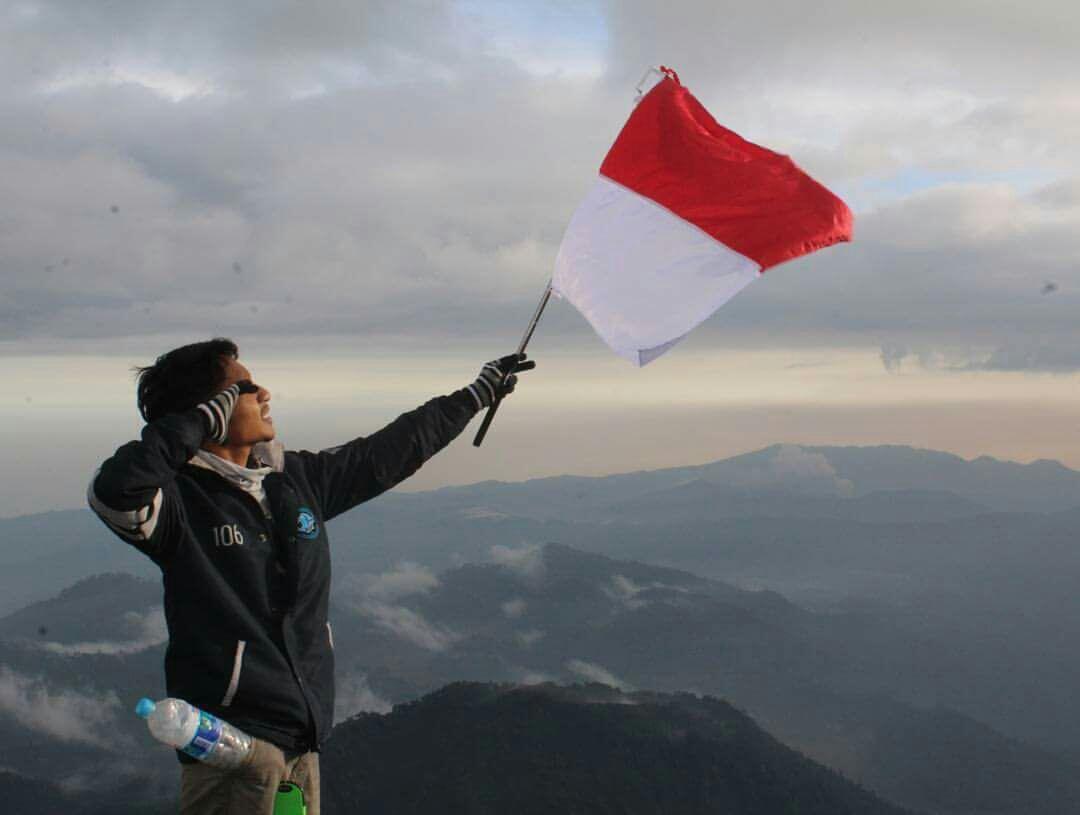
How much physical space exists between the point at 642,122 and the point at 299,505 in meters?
5.81

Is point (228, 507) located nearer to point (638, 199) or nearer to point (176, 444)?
point (176, 444)

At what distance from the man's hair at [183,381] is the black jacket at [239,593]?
478mm

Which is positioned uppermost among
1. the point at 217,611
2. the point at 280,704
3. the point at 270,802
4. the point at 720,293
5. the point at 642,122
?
the point at 642,122

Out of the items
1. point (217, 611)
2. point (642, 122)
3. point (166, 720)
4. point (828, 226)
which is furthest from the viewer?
point (642, 122)

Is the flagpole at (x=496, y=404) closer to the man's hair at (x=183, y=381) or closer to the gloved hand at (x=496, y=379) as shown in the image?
the gloved hand at (x=496, y=379)

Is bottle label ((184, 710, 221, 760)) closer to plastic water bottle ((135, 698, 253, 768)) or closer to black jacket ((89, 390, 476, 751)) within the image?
plastic water bottle ((135, 698, 253, 768))

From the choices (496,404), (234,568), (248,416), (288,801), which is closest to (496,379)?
(496,404)

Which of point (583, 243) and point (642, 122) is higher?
point (642, 122)

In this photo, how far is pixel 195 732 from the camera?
16.7 feet

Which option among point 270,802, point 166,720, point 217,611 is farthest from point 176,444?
point 270,802

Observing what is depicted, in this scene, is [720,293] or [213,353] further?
[720,293]

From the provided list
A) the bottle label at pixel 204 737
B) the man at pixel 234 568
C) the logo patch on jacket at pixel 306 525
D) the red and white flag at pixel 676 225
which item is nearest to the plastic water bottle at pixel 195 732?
the bottle label at pixel 204 737

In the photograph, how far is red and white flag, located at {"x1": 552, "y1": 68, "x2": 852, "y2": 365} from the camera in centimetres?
852

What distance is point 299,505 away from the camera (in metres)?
5.95
